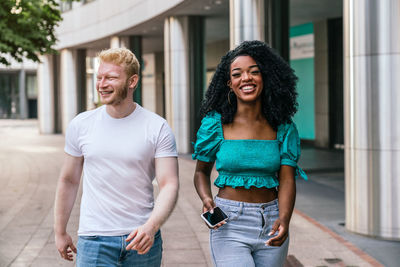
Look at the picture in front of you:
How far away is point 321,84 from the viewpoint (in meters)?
21.5

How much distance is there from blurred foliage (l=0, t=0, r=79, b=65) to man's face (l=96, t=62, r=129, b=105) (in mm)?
10705

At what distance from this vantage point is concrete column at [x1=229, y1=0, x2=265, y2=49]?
12.2 meters

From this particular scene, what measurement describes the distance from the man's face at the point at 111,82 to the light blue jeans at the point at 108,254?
656 mm

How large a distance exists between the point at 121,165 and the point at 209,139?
0.49 metres

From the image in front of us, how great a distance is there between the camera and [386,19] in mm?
6945

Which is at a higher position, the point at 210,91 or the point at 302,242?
the point at 210,91

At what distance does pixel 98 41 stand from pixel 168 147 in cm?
2776

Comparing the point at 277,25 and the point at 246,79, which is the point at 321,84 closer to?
the point at 277,25

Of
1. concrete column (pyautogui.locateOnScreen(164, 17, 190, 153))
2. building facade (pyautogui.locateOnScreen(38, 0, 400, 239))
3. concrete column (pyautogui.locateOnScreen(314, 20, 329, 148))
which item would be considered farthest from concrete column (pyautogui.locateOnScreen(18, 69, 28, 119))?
concrete column (pyautogui.locateOnScreen(314, 20, 329, 148))

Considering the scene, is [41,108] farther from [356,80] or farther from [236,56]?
[236,56]

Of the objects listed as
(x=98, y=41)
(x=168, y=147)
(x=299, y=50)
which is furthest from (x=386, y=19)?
(x=98, y=41)

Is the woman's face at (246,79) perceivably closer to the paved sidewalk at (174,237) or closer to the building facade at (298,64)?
the paved sidewalk at (174,237)

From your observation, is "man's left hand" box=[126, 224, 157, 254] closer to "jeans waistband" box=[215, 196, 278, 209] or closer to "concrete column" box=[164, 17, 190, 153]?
"jeans waistband" box=[215, 196, 278, 209]

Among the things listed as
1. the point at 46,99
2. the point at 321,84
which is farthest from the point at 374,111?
the point at 46,99
